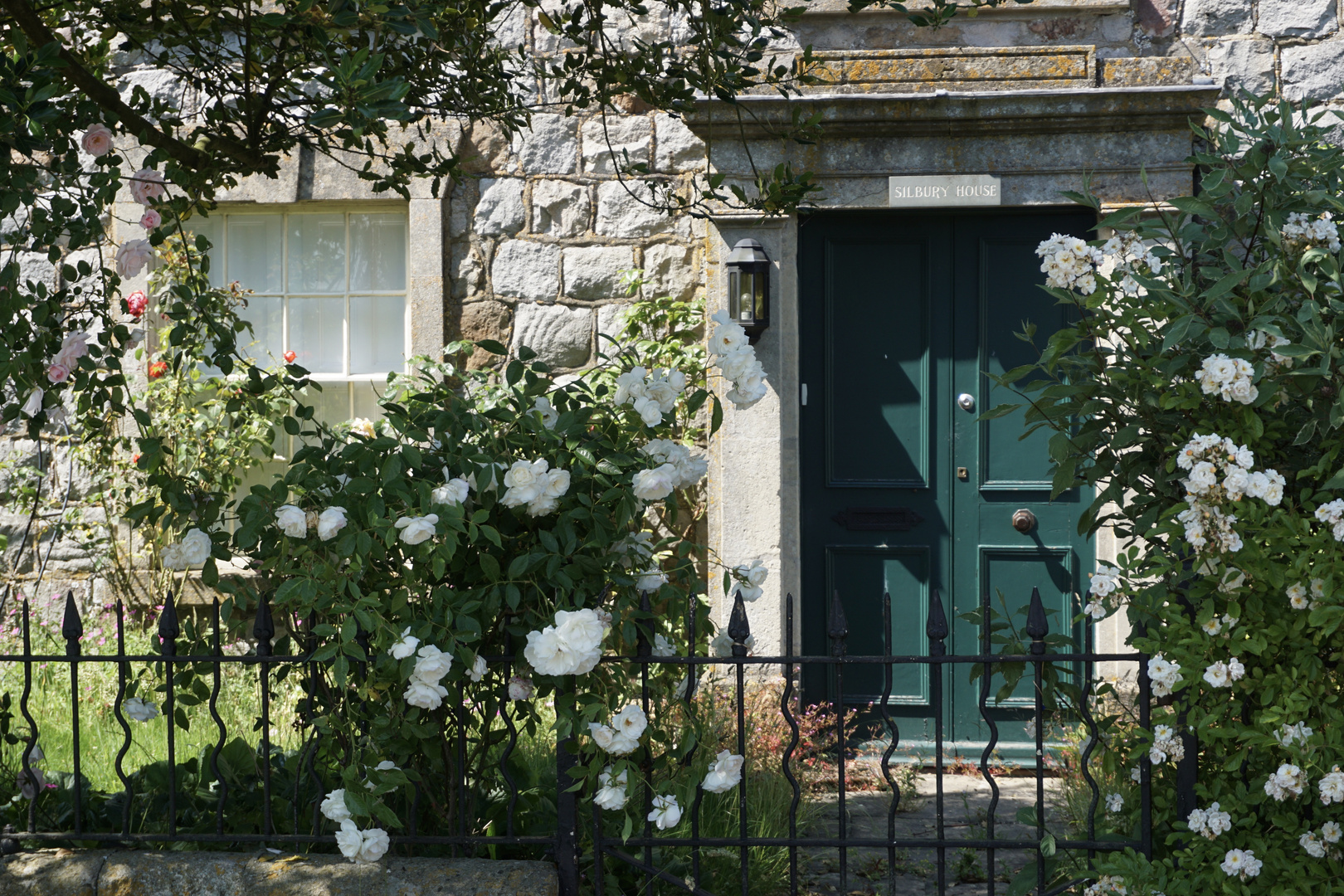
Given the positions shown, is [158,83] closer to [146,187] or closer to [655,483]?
[146,187]

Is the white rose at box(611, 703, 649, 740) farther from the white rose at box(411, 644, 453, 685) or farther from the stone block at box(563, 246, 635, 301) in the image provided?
the stone block at box(563, 246, 635, 301)

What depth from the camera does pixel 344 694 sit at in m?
2.34

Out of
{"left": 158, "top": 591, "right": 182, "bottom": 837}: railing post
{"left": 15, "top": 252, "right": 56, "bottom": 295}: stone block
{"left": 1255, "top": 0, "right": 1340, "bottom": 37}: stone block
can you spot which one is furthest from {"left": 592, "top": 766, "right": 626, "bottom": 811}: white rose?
{"left": 15, "top": 252, "right": 56, "bottom": 295}: stone block

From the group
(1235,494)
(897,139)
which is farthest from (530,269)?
(1235,494)

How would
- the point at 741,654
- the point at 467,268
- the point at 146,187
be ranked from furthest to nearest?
the point at 467,268 → the point at 146,187 → the point at 741,654

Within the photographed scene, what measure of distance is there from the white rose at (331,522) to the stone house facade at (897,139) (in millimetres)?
2511

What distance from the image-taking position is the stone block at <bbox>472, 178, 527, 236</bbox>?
509 cm

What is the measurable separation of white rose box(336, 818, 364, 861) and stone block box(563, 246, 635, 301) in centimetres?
327

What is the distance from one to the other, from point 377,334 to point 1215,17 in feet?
13.3

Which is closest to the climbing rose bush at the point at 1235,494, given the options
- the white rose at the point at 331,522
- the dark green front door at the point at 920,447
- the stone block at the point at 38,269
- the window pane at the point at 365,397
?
the white rose at the point at 331,522

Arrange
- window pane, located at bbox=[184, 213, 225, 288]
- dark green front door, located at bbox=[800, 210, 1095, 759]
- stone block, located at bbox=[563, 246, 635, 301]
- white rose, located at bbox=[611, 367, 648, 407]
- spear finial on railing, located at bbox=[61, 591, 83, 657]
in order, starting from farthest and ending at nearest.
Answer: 1. window pane, located at bbox=[184, 213, 225, 288]
2. stone block, located at bbox=[563, 246, 635, 301]
3. dark green front door, located at bbox=[800, 210, 1095, 759]
4. spear finial on railing, located at bbox=[61, 591, 83, 657]
5. white rose, located at bbox=[611, 367, 648, 407]

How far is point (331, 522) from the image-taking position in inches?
87.0

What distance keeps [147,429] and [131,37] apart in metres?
2.13

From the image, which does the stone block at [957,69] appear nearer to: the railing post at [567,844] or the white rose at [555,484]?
the white rose at [555,484]
